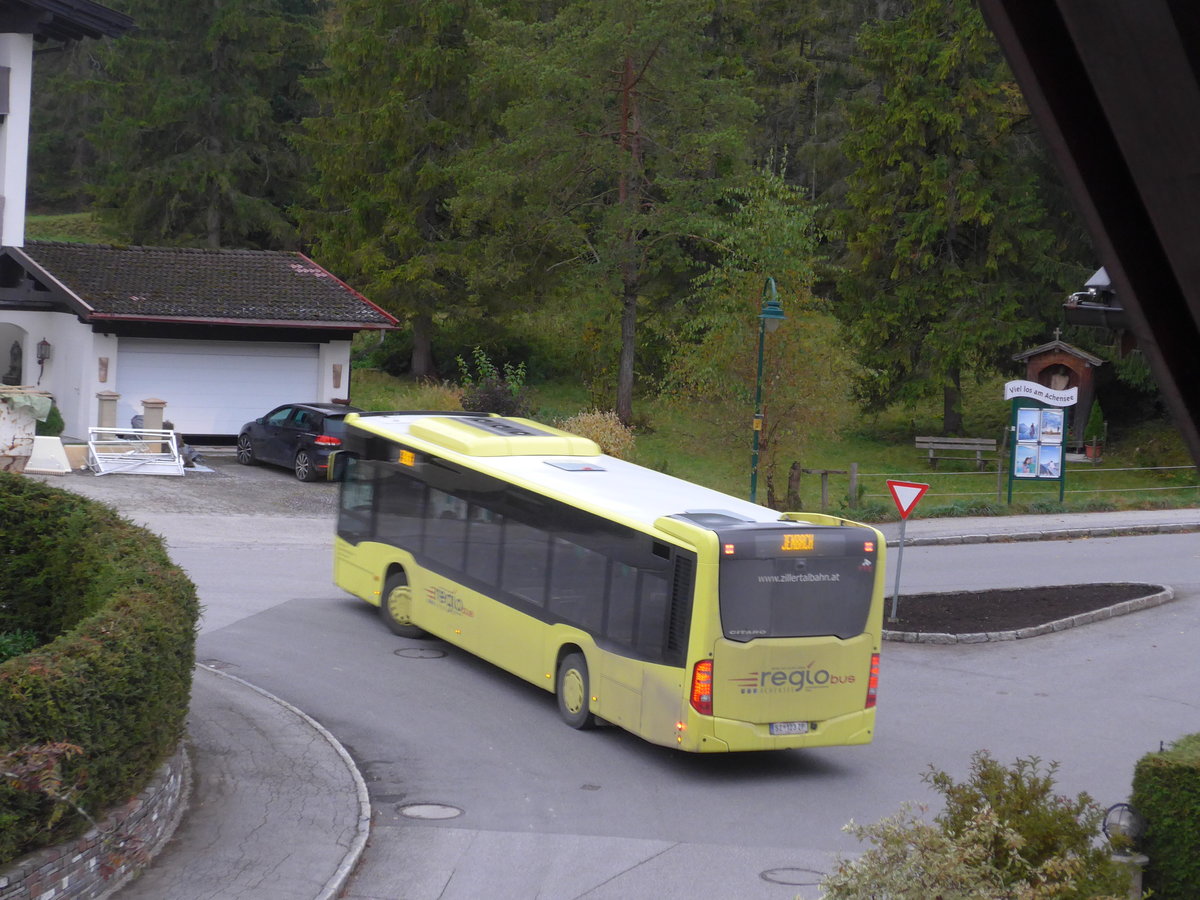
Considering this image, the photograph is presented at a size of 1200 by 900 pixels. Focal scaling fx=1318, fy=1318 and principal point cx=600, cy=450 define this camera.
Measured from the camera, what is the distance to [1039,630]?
18.7 m

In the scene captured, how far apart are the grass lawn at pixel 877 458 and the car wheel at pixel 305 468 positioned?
17.1 feet

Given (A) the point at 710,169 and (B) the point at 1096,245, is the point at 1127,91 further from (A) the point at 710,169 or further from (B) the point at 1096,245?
(A) the point at 710,169

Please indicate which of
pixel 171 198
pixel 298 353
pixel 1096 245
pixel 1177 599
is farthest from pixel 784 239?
pixel 171 198

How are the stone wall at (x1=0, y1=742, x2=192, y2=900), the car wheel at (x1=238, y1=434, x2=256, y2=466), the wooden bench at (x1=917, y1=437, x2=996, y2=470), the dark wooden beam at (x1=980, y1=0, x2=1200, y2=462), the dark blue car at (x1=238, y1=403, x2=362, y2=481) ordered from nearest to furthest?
1. the dark wooden beam at (x1=980, y1=0, x2=1200, y2=462)
2. the stone wall at (x1=0, y1=742, x2=192, y2=900)
3. the dark blue car at (x1=238, y1=403, x2=362, y2=481)
4. the car wheel at (x1=238, y1=434, x2=256, y2=466)
5. the wooden bench at (x1=917, y1=437, x2=996, y2=470)

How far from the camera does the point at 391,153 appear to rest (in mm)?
48188

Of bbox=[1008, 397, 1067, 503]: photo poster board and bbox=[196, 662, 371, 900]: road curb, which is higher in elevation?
bbox=[1008, 397, 1067, 503]: photo poster board

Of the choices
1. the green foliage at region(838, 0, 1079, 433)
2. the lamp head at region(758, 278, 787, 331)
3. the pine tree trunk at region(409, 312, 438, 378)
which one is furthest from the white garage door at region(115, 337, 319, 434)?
the green foliage at region(838, 0, 1079, 433)

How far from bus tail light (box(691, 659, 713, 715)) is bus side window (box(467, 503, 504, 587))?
3593 millimetres

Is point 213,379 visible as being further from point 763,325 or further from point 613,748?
point 613,748

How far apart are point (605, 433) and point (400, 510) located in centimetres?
1529

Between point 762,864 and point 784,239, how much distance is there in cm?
2010

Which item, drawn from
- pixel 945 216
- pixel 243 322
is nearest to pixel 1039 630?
pixel 243 322

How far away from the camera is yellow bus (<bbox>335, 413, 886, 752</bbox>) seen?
11.6 meters

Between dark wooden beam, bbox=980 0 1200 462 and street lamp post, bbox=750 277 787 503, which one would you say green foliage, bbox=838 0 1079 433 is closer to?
street lamp post, bbox=750 277 787 503
